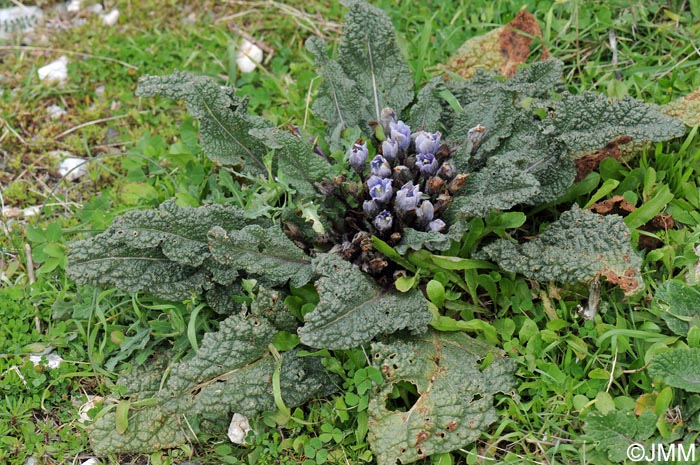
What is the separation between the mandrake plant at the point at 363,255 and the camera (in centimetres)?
270

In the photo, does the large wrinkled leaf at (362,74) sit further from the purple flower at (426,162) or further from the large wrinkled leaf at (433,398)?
the large wrinkled leaf at (433,398)

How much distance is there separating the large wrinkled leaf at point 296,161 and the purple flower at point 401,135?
30 centimetres

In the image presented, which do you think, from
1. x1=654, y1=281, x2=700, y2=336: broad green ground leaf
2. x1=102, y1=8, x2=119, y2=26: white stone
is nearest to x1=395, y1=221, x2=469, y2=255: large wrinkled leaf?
x1=654, y1=281, x2=700, y2=336: broad green ground leaf

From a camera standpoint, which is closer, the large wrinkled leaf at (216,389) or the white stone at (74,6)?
the large wrinkled leaf at (216,389)

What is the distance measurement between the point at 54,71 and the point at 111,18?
497mm

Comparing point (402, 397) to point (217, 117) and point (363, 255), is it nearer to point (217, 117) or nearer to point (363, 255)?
point (363, 255)

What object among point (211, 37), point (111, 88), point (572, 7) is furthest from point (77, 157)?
point (572, 7)

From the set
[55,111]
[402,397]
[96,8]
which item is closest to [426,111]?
[402,397]

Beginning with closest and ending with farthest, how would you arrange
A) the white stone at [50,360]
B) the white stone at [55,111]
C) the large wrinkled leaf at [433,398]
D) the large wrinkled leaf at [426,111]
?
the large wrinkled leaf at [433,398], the white stone at [50,360], the large wrinkled leaf at [426,111], the white stone at [55,111]

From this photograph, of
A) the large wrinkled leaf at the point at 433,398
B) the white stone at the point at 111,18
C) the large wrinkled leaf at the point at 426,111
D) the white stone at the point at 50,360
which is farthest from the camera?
the white stone at the point at 111,18

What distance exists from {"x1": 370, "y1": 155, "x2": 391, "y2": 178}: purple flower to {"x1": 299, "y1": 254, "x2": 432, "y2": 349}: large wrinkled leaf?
0.40m

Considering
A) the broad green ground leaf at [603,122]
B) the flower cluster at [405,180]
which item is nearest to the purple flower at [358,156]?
the flower cluster at [405,180]

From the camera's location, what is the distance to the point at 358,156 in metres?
3.04

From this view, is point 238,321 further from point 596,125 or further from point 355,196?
point 596,125
